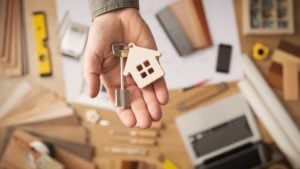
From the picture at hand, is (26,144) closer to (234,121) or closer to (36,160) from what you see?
(36,160)

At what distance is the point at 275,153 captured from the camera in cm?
124

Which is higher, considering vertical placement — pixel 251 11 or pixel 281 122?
pixel 251 11

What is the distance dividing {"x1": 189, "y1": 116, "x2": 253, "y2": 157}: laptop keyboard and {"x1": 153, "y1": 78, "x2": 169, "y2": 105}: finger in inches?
14.5

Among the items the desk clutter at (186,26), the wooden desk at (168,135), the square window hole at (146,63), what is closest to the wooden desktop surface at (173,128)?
the wooden desk at (168,135)

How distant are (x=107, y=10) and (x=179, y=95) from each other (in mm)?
365

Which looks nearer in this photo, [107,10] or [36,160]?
[107,10]


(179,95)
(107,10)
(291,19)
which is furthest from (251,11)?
(107,10)

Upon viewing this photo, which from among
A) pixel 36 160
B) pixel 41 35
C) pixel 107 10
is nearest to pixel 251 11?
pixel 107 10

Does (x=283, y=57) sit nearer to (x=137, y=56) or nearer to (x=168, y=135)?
(x=168, y=135)

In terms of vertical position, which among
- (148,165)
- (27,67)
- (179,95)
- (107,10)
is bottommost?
(148,165)

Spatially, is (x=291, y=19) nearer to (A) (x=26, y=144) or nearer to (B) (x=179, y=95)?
(B) (x=179, y=95)

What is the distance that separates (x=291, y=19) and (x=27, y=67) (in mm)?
739

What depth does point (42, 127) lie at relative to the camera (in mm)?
1286

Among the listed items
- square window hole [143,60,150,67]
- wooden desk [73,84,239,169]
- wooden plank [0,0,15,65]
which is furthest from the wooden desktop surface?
square window hole [143,60,150,67]
